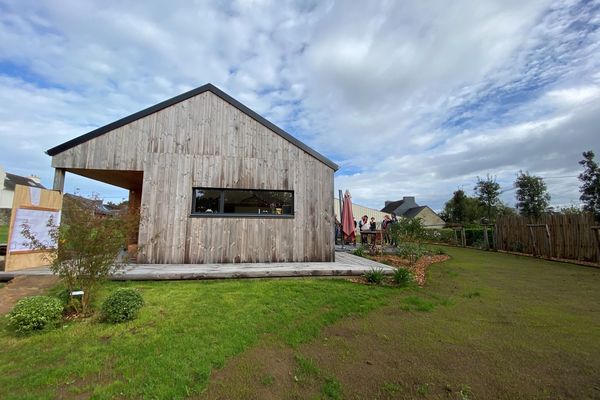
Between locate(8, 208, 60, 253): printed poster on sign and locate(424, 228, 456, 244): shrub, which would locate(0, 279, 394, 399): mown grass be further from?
locate(424, 228, 456, 244): shrub

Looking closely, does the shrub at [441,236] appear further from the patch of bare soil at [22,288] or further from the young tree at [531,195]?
the patch of bare soil at [22,288]

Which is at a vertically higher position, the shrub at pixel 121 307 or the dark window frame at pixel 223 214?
the dark window frame at pixel 223 214

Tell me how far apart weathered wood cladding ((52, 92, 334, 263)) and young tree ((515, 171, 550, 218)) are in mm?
27723

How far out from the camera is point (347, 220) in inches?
441

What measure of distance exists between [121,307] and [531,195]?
33.9 m

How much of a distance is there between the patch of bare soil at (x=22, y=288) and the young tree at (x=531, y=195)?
33589 mm

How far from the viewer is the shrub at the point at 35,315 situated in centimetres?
354

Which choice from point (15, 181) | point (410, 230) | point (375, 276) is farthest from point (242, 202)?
point (15, 181)

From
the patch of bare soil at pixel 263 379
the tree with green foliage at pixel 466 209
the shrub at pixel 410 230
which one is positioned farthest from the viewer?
the tree with green foliage at pixel 466 209

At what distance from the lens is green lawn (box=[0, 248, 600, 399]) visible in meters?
2.54

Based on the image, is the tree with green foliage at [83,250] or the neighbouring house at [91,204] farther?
the neighbouring house at [91,204]

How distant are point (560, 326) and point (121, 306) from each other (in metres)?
5.87

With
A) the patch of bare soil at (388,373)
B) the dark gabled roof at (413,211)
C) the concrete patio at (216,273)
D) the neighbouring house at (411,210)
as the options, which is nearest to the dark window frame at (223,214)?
the concrete patio at (216,273)

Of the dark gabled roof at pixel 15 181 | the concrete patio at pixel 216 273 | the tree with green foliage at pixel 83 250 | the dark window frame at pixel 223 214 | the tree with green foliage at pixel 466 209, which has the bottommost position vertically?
the concrete patio at pixel 216 273
